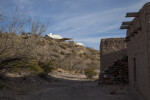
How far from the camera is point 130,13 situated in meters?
7.67

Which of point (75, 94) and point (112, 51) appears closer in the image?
point (75, 94)

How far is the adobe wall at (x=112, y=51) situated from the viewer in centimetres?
1380

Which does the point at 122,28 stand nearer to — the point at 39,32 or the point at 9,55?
the point at 39,32

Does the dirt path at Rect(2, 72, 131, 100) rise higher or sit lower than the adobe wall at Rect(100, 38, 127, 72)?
lower

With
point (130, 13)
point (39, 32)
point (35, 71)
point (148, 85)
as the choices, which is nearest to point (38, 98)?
point (39, 32)

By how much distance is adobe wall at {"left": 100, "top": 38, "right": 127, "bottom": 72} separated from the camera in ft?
45.3

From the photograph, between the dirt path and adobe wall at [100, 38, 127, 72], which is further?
adobe wall at [100, 38, 127, 72]

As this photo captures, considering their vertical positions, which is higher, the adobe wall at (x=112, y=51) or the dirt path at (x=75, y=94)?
the adobe wall at (x=112, y=51)

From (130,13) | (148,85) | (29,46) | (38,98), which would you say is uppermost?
(130,13)

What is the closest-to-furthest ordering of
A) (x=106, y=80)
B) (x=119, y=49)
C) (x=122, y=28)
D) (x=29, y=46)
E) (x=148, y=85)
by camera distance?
(x=148, y=85) → (x=29, y=46) → (x=122, y=28) → (x=106, y=80) → (x=119, y=49)

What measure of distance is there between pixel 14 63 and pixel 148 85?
5.79m

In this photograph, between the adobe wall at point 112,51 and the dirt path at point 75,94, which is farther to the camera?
the adobe wall at point 112,51

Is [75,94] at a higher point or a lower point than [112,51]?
lower

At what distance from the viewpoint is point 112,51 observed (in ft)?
45.4
